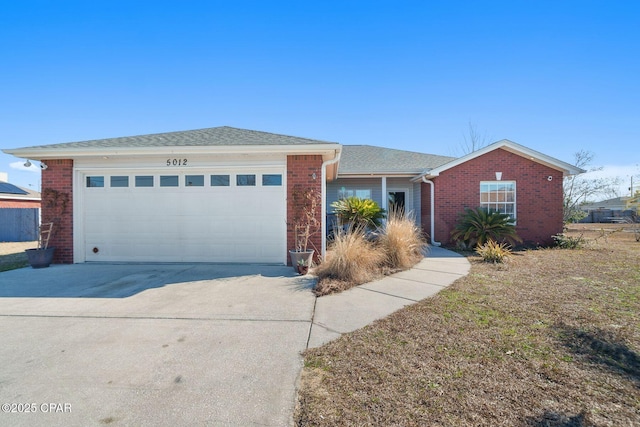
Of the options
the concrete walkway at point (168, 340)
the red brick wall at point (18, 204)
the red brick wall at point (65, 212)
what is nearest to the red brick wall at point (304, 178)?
the concrete walkway at point (168, 340)

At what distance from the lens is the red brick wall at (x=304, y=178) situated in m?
7.50

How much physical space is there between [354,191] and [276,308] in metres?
10.6

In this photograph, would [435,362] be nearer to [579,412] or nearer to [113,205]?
[579,412]

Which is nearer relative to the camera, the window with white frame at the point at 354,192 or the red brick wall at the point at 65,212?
the red brick wall at the point at 65,212

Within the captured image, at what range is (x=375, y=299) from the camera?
4.88 m

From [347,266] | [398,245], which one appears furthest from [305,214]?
[398,245]

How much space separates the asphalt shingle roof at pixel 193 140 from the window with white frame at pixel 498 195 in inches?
319

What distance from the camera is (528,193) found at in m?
11.5

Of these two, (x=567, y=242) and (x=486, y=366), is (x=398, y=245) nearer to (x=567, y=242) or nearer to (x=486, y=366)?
(x=486, y=366)

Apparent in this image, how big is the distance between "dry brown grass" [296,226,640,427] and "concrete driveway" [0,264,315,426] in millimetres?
509

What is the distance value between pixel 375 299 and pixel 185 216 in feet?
18.6

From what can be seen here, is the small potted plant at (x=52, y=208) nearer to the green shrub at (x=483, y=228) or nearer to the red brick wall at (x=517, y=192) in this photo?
the red brick wall at (x=517, y=192)

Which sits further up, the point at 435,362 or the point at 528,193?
the point at 528,193

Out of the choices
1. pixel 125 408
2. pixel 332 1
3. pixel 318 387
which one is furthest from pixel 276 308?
pixel 332 1
